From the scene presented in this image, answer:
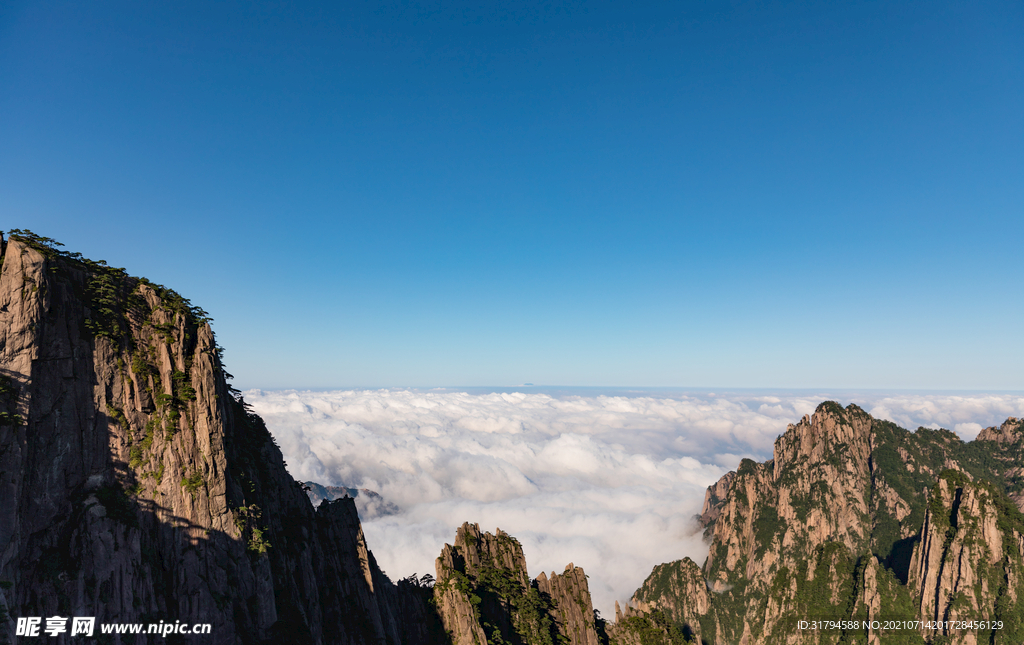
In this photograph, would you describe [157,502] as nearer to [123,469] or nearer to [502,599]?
[123,469]

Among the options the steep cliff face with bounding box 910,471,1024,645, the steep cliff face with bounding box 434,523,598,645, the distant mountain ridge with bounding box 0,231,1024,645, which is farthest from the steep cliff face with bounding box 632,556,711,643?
the distant mountain ridge with bounding box 0,231,1024,645

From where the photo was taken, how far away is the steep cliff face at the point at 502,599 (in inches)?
2292

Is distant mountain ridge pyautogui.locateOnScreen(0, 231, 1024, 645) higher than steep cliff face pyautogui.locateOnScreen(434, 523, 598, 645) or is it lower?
higher

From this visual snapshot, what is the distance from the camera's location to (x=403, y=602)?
5616cm

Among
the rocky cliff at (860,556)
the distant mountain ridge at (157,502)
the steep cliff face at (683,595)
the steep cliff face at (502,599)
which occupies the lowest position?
the steep cliff face at (683,595)

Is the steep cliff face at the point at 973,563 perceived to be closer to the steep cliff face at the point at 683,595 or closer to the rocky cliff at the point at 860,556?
the rocky cliff at the point at 860,556

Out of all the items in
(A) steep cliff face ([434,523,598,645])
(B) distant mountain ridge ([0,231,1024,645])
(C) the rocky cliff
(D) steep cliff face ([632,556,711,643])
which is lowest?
(D) steep cliff face ([632,556,711,643])

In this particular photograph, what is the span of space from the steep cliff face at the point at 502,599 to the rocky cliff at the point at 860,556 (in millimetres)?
17274

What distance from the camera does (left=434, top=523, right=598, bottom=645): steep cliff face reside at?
58219mm

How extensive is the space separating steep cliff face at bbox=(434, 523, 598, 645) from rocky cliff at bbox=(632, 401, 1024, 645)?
56.7ft

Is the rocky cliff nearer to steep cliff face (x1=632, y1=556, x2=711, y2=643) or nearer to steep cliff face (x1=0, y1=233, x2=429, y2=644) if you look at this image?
steep cliff face (x1=632, y1=556, x2=711, y2=643)

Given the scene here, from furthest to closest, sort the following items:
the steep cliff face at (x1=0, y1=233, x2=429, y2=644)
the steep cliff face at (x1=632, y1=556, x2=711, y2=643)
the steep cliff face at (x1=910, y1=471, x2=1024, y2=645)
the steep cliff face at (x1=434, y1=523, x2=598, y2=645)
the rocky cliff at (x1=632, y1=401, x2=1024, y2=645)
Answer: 1. the steep cliff face at (x1=632, y1=556, x2=711, y2=643)
2. the rocky cliff at (x1=632, y1=401, x2=1024, y2=645)
3. the steep cliff face at (x1=910, y1=471, x2=1024, y2=645)
4. the steep cliff face at (x1=434, y1=523, x2=598, y2=645)
5. the steep cliff face at (x1=0, y1=233, x2=429, y2=644)

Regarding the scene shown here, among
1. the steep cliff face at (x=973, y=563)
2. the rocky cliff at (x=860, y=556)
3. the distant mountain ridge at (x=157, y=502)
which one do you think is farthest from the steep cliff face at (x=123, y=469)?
the steep cliff face at (x=973, y=563)

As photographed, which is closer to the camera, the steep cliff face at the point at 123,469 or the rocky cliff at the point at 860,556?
the steep cliff face at the point at 123,469
